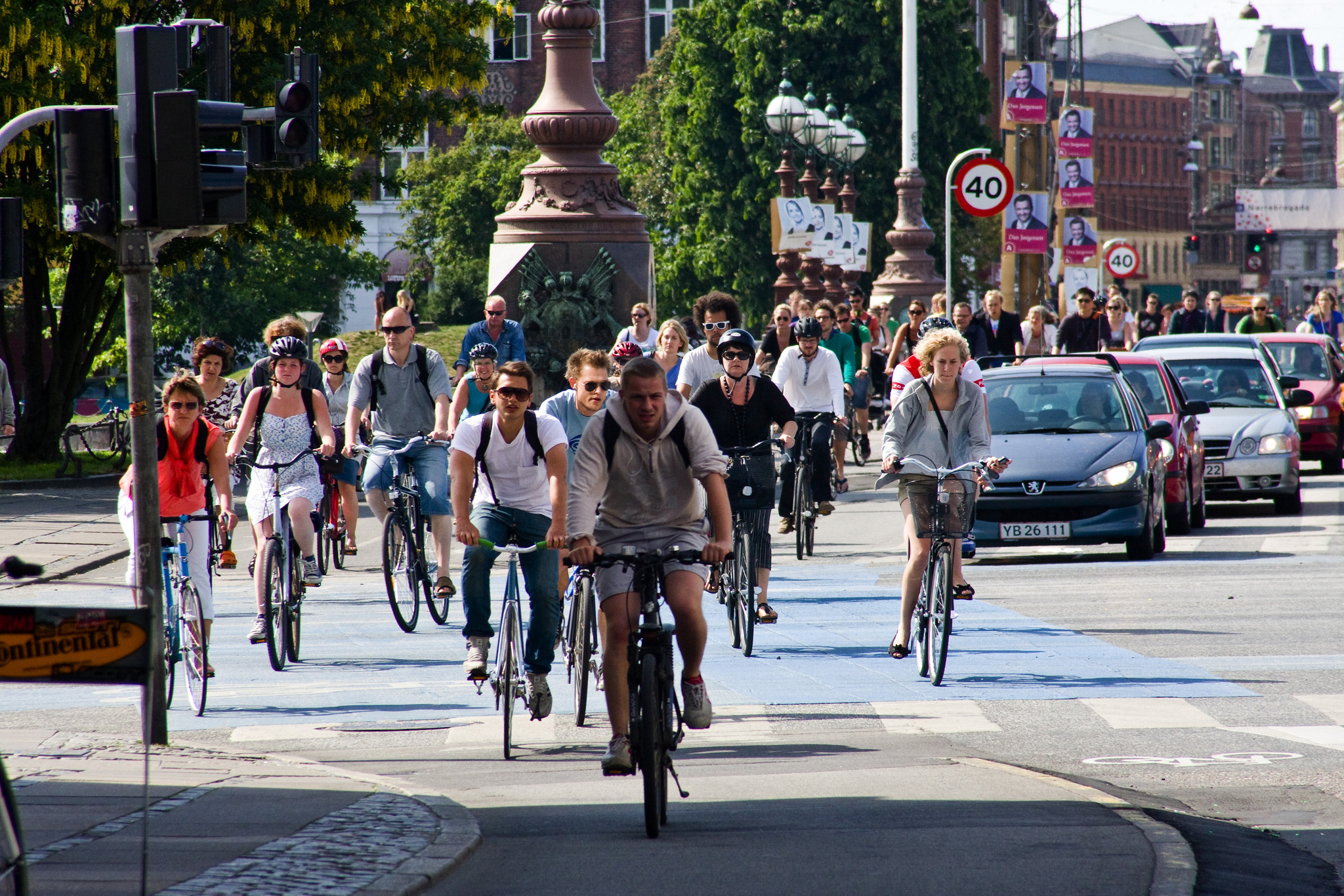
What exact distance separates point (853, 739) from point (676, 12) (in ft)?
177

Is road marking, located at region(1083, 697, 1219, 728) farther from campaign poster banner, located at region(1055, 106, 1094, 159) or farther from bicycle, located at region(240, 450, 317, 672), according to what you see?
campaign poster banner, located at region(1055, 106, 1094, 159)

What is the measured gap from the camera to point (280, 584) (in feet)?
38.3

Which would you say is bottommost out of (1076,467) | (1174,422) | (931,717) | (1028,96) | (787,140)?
(931,717)

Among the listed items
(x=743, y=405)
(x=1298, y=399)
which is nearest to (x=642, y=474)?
(x=743, y=405)

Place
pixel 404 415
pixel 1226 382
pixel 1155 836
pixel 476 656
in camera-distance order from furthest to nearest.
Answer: pixel 1226 382, pixel 404 415, pixel 476 656, pixel 1155 836

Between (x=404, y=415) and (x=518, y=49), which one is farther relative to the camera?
(x=518, y=49)

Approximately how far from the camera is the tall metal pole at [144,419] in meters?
9.03

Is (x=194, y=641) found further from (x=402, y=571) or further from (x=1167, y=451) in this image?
(x=1167, y=451)

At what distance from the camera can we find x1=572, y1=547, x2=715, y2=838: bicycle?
285 inches

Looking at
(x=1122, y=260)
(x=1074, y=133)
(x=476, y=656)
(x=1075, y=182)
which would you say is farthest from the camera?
(x=1074, y=133)

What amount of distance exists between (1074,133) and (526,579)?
45521 millimetres

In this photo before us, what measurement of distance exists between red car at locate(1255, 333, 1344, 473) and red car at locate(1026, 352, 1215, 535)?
196 inches

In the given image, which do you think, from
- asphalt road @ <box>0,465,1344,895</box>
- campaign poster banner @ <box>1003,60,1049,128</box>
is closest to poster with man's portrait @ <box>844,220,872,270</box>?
campaign poster banner @ <box>1003,60,1049,128</box>

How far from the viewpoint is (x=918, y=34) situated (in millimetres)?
59594
